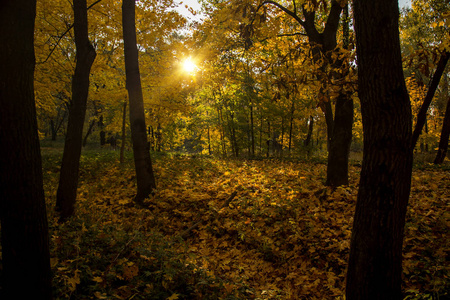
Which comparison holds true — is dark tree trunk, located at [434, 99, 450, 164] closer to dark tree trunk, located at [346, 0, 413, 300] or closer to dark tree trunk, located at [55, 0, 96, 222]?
dark tree trunk, located at [346, 0, 413, 300]

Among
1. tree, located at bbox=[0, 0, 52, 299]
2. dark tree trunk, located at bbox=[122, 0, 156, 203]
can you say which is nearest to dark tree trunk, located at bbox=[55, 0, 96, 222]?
dark tree trunk, located at bbox=[122, 0, 156, 203]

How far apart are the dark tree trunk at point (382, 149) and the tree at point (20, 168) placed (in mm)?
3335

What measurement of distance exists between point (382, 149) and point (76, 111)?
620 centimetres

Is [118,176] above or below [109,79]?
below

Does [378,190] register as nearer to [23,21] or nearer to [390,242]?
[390,242]

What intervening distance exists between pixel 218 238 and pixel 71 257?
→ 3.03 meters

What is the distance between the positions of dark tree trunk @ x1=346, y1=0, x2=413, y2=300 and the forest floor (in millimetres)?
874

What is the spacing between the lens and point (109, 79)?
37.5 ft

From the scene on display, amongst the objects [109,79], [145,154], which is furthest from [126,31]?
[109,79]

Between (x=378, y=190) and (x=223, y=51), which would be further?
(x=223, y=51)

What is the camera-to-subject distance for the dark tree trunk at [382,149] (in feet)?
7.82

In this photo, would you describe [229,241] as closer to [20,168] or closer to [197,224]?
[197,224]

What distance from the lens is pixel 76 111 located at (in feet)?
18.5

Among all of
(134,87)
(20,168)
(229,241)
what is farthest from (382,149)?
(134,87)
